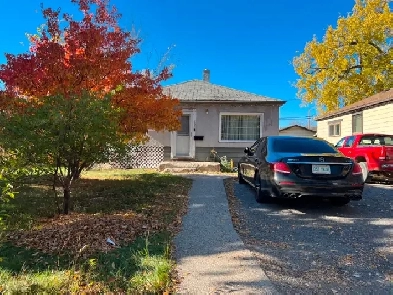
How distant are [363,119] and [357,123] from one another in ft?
3.02

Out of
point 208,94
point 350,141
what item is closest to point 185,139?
point 208,94

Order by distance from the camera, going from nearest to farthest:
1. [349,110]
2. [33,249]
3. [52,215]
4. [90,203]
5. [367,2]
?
1. [33,249]
2. [52,215]
3. [90,203]
4. [349,110]
5. [367,2]

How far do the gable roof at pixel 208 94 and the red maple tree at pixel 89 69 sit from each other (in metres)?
5.75

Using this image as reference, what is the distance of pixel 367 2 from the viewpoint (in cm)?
2517

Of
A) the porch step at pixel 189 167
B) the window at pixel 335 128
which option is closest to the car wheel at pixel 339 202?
the porch step at pixel 189 167

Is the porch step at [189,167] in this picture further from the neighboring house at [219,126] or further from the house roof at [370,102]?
the house roof at [370,102]

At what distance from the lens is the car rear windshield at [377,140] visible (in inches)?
437

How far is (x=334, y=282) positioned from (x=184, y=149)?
12047 mm

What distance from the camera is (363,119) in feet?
50.2

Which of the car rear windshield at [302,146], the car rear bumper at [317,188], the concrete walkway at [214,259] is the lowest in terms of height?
the concrete walkway at [214,259]

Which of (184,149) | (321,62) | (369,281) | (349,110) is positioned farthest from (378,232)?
(321,62)

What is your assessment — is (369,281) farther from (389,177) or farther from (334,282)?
(389,177)

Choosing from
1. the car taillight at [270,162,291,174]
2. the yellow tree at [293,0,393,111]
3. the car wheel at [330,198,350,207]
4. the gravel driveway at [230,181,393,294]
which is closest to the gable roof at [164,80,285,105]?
the gravel driveway at [230,181,393,294]

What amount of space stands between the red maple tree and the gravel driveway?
334 centimetres
